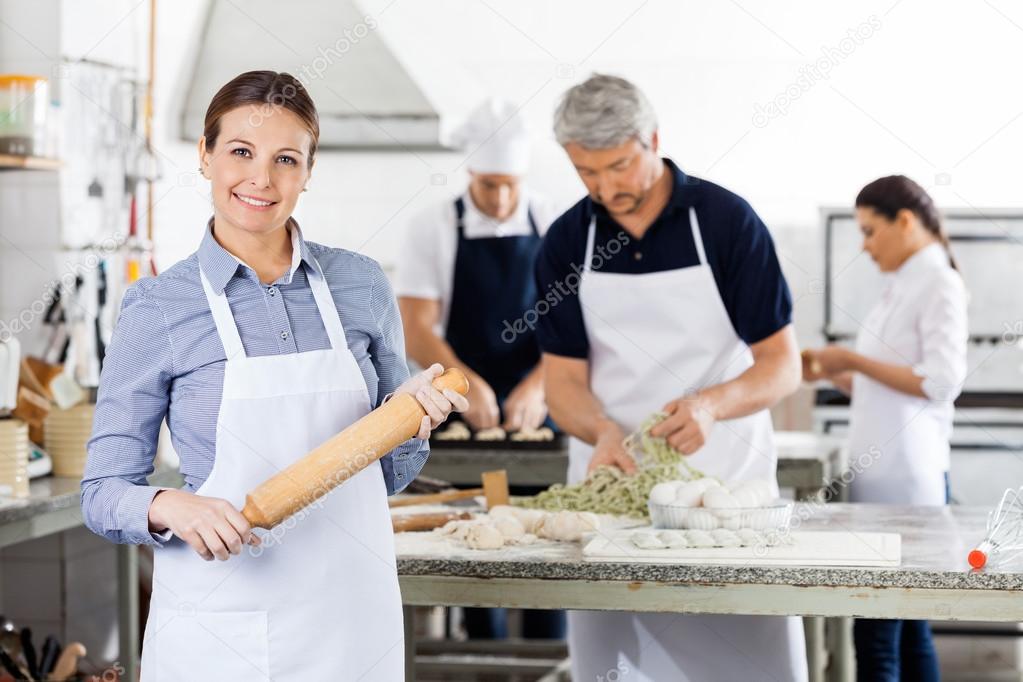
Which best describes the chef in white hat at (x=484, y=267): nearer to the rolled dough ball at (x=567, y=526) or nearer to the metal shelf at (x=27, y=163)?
the metal shelf at (x=27, y=163)

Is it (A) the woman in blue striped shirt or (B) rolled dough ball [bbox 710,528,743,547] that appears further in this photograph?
(B) rolled dough ball [bbox 710,528,743,547]

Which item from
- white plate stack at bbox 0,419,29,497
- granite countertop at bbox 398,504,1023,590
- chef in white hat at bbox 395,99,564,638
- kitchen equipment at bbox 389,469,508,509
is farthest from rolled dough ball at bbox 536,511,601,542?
chef in white hat at bbox 395,99,564,638

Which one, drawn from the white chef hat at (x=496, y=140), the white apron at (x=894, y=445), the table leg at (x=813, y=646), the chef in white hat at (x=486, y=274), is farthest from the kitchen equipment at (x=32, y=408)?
the white apron at (x=894, y=445)

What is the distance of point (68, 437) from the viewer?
314 cm

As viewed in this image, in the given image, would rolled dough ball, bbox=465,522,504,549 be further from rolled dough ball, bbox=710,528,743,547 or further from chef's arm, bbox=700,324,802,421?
chef's arm, bbox=700,324,802,421

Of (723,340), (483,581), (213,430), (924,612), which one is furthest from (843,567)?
(213,430)

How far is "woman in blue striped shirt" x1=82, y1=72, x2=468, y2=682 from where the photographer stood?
1614mm

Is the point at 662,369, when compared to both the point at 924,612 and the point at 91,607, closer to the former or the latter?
the point at 924,612

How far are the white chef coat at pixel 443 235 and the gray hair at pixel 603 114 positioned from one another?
157 centimetres

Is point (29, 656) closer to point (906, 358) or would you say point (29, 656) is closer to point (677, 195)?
point (677, 195)

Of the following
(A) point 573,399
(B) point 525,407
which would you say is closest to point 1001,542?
(A) point 573,399

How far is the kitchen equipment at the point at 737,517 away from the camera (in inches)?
85.4

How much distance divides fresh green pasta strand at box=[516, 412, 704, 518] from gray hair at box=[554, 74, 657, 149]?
0.57 meters

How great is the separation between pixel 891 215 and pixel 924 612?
1931 mm
